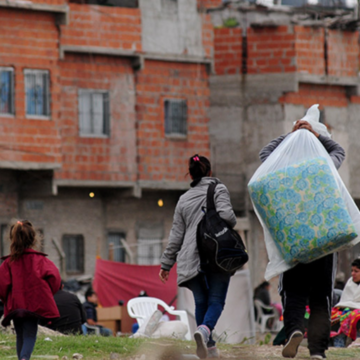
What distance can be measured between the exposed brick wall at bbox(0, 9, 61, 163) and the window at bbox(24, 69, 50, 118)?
13 cm

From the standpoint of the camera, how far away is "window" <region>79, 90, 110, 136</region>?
2784 centimetres

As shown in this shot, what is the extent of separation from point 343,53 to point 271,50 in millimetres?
2398

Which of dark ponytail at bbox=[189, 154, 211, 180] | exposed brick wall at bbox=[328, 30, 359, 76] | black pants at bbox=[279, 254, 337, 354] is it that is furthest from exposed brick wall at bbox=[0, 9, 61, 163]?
black pants at bbox=[279, 254, 337, 354]

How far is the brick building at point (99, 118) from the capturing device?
26406 mm

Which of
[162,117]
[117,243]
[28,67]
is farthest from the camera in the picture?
[117,243]

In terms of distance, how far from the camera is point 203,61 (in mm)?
29453

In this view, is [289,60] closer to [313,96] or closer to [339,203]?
[313,96]

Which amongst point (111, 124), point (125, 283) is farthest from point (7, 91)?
point (125, 283)

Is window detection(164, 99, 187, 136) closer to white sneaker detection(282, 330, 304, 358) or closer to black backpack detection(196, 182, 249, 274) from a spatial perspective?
black backpack detection(196, 182, 249, 274)

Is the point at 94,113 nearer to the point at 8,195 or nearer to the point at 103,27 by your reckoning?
the point at 103,27

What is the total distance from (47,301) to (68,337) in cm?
230

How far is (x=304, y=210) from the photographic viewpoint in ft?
26.9

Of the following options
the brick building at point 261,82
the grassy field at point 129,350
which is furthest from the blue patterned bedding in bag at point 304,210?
the brick building at point 261,82

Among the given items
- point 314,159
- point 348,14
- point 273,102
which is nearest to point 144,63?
point 273,102
